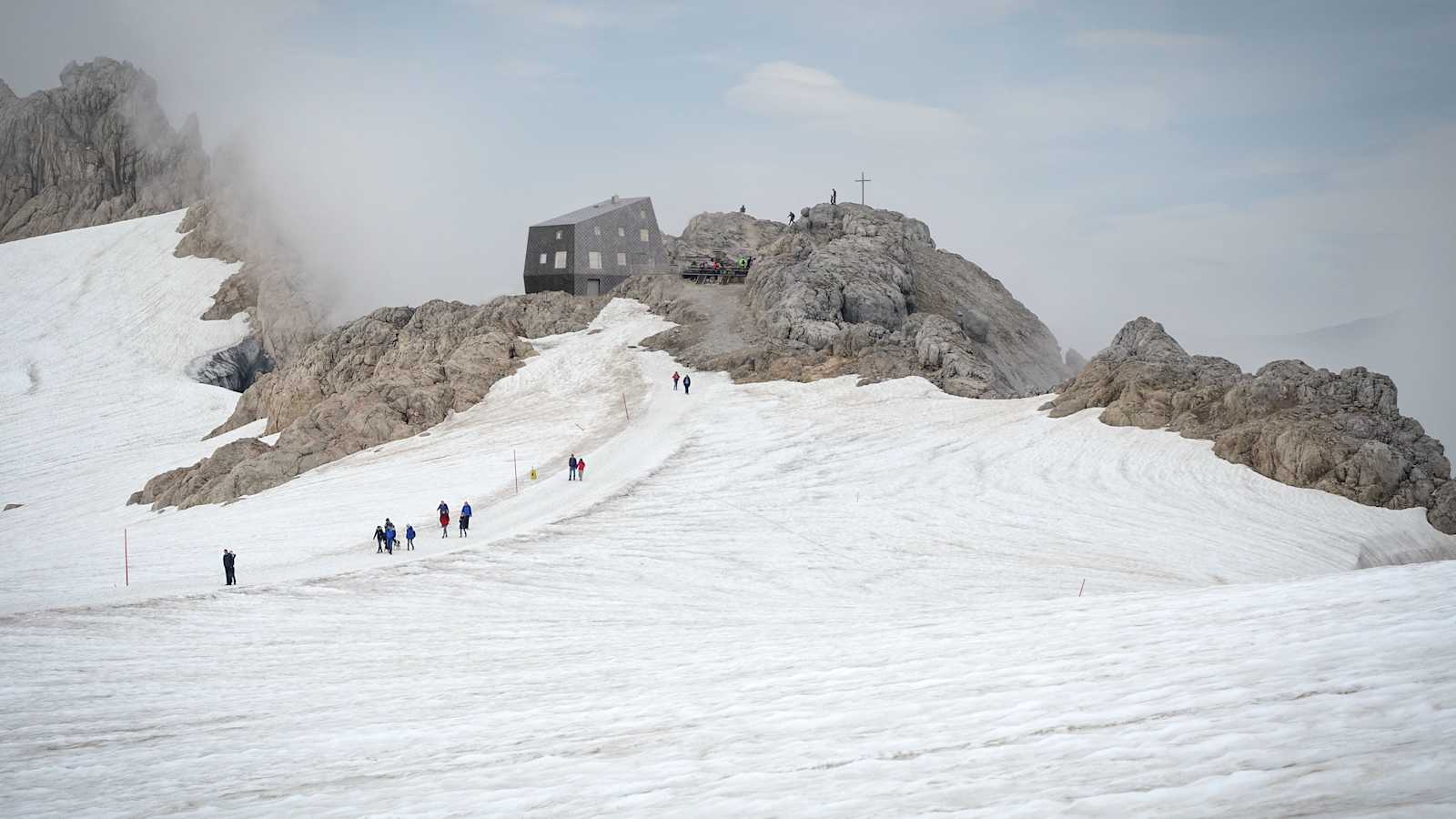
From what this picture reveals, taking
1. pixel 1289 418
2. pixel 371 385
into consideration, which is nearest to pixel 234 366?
pixel 371 385

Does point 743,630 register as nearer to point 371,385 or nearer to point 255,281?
point 371,385

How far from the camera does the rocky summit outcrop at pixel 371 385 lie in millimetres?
49678

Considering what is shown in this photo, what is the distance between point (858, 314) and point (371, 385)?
97.2ft

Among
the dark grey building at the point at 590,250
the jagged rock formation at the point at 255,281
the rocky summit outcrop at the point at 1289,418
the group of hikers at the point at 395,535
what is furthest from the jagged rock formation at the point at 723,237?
the group of hikers at the point at 395,535

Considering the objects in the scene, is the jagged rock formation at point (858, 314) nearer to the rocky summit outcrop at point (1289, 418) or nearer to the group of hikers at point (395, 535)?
the rocky summit outcrop at point (1289, 418)

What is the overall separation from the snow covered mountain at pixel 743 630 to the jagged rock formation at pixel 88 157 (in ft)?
228

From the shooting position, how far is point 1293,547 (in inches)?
1163

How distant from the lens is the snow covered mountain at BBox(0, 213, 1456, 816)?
9.98 m

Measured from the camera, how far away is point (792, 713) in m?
12.9

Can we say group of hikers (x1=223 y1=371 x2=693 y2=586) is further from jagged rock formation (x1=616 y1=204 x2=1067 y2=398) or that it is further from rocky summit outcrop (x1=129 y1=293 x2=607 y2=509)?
jagged rock formation (x1=616 y1=204 x2=1067 y2=398)

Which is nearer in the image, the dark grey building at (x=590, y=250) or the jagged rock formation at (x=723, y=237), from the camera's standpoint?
the dark grey building at (x=590, y=250)

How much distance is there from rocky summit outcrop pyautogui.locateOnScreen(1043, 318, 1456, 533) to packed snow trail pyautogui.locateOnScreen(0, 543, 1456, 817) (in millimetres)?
20728

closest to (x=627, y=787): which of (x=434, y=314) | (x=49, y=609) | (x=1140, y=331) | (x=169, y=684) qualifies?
(x=169, y=684)

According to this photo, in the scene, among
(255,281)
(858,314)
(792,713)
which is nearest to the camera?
(792,713)
